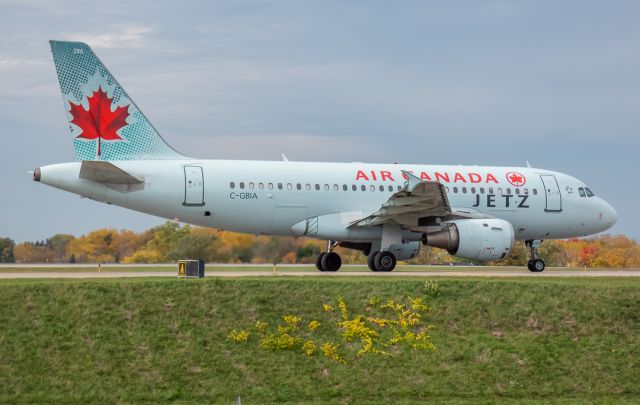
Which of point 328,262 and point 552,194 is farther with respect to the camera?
point 552,194

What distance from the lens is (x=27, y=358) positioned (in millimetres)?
18359

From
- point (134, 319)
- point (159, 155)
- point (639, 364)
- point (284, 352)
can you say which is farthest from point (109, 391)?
point (159, 155)

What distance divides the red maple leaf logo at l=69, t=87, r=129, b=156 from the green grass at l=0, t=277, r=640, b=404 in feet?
28.3

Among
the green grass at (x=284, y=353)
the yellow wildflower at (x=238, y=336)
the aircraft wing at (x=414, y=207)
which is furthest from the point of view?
the aircraft wing at (x=414, y=207)

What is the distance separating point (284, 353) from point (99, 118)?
45.7ft

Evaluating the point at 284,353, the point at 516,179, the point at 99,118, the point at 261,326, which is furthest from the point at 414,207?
the point at 284,353

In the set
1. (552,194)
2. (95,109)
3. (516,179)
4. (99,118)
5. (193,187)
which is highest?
(95,109)

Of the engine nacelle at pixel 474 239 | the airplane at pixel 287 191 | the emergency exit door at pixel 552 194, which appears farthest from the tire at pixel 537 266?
the engine nacelle at pixel 474 239

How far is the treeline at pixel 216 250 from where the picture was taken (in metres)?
39.8

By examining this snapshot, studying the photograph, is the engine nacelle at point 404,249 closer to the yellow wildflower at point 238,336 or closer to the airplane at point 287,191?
the airplane at point 287,191

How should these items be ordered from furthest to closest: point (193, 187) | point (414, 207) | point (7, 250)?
point (7, 250) < point (414, 207) < point (193, 187)

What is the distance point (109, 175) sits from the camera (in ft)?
97.0

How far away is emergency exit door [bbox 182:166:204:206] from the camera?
30.9 metres

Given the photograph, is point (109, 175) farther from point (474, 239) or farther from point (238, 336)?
point (474, 239)
